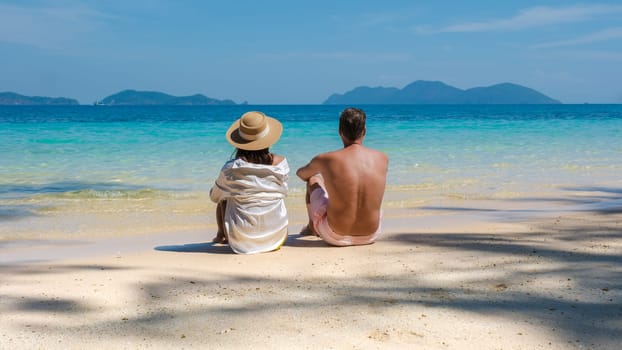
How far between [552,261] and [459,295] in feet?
3.59

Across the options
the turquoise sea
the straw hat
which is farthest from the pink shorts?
the turquoise sea

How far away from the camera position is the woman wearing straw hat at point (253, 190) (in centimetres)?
499

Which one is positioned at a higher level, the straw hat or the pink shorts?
the straw hat

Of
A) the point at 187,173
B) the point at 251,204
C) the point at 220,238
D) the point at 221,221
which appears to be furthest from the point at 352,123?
the point at 187,173

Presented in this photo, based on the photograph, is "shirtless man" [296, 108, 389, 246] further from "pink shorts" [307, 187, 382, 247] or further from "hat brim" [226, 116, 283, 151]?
"hat brim" [226, 116, 283, 151]

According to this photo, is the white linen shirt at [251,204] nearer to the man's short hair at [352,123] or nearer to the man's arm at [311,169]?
the man's arm at [311,169]

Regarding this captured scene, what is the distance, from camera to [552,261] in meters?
4.29

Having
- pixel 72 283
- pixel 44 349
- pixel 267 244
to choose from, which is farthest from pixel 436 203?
pixel 44 349

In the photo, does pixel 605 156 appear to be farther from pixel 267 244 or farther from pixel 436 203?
pixel 267 244

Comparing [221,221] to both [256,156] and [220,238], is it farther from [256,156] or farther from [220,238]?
[256,156]

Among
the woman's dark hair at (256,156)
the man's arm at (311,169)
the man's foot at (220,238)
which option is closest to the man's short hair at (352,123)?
the man's arm at (311,169)

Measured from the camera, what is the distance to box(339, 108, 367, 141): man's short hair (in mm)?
5050

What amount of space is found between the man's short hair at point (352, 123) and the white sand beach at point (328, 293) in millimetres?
908

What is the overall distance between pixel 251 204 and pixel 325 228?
64 centimetres
